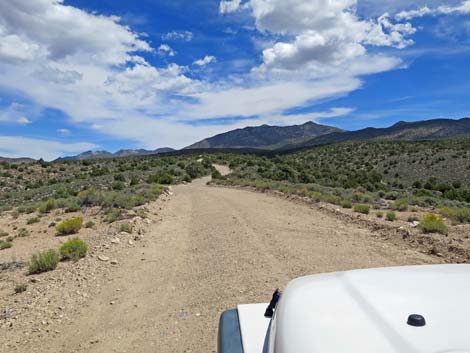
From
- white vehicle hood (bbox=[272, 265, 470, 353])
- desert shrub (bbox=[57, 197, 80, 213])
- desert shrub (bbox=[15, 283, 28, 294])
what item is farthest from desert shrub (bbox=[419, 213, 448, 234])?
desert shrub (bbox=[57, 197, 80, 213])

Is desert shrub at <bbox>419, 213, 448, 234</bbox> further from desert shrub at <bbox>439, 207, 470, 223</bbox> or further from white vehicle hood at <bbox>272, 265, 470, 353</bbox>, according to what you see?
white vehicle hood at <bbox>272, 265, 470, 353</bbox>

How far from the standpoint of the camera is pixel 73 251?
9.52m

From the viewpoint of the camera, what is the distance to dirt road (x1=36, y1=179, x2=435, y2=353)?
17.7ft

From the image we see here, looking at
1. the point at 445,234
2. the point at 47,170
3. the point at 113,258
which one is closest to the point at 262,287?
the point at 113,258

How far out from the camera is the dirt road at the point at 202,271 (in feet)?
17.7

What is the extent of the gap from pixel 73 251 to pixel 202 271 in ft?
11.8

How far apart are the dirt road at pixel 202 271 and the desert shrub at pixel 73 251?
1.08 metres

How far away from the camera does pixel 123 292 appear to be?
716 centimetres

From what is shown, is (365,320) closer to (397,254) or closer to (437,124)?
(397,254)

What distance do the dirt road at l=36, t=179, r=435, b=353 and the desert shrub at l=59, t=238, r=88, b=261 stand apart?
108 centimetres

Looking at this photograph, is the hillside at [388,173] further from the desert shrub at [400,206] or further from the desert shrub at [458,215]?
the desert shrub at [458,215]

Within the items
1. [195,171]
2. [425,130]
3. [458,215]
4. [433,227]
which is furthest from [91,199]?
[425,130]

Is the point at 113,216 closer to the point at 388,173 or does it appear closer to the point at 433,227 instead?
the point at 433,227

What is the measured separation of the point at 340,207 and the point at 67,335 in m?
12.6
